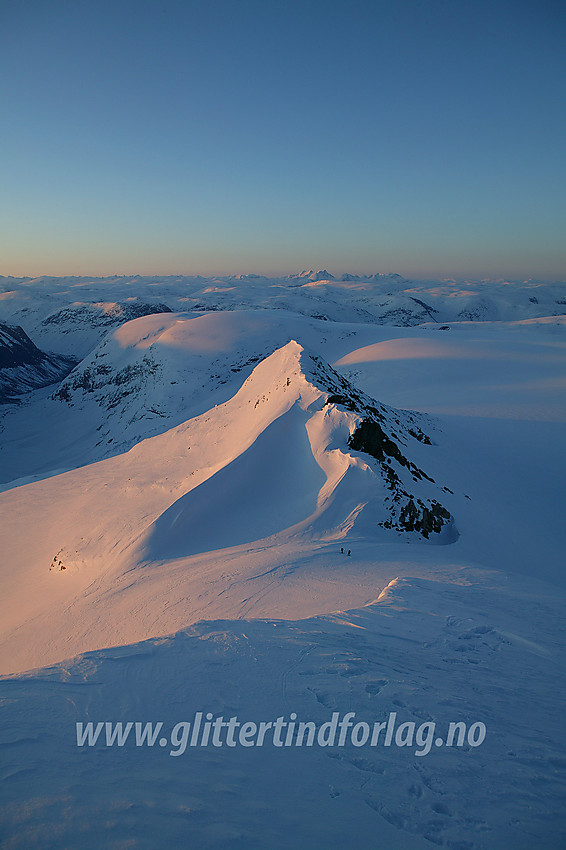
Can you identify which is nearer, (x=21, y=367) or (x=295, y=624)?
(x=295, y=624)

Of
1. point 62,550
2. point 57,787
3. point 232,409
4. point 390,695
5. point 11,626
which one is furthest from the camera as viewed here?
point 232,409

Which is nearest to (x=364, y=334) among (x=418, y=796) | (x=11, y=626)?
(x=11, y=626)

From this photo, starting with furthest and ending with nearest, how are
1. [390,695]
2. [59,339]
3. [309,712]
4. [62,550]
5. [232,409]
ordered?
1. [59,339]
2. [232,409]
3. [62,550]
4. [390,695]
5. [309,712]

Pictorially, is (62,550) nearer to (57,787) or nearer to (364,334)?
(57,787)

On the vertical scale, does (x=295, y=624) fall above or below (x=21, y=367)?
above

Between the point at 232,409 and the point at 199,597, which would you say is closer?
the point at 199,597

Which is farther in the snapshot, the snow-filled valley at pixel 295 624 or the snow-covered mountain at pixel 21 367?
the snow-covered mountain at pixel 21 367

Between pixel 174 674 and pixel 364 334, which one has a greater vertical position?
pixel 364 334

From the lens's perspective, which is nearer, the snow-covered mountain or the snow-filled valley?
the snow-filled valley
